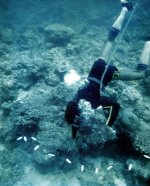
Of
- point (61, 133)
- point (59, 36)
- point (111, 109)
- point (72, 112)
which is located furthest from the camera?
point (59, 36)

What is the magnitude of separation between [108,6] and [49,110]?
20.9m

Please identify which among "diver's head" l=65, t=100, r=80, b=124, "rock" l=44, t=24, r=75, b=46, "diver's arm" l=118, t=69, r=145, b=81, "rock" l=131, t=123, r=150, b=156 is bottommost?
"rock" l=44, t=24, r=75, b=46

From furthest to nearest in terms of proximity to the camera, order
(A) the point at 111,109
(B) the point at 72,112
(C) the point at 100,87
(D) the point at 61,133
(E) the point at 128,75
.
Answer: (D) the point at 61,133, (E) the point at 128,75, (C) the point at 100,87, (A) the point at 111,109, (B) the point at 72,112

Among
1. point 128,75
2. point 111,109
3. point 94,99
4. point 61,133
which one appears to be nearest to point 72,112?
point 94,99

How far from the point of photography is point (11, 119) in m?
7.93

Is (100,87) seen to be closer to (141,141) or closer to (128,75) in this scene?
(128,75)

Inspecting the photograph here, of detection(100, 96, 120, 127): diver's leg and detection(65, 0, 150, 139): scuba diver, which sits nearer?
detection(65, 0, 150, 139): scuba diver

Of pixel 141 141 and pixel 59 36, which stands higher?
pixel 141 141

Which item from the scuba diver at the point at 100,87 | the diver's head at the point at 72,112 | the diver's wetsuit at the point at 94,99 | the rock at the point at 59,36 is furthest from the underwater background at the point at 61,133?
the diver's head at the point at 72,112

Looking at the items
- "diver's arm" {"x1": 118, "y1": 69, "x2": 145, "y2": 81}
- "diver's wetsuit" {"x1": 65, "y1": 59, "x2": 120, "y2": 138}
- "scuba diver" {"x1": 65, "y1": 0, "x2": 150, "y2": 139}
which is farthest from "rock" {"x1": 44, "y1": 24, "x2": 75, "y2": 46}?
"diver's wetsuit" {"x1": 65, "y1": 59, "x2": 120, "y2": 138}

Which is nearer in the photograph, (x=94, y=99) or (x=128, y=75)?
(x=94, y=99)

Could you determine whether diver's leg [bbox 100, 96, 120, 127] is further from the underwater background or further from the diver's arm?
the underwater background

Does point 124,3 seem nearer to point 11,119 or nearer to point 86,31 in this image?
point 11,119

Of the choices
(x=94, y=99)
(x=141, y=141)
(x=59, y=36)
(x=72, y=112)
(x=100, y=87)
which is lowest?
(x=59, y=36)
